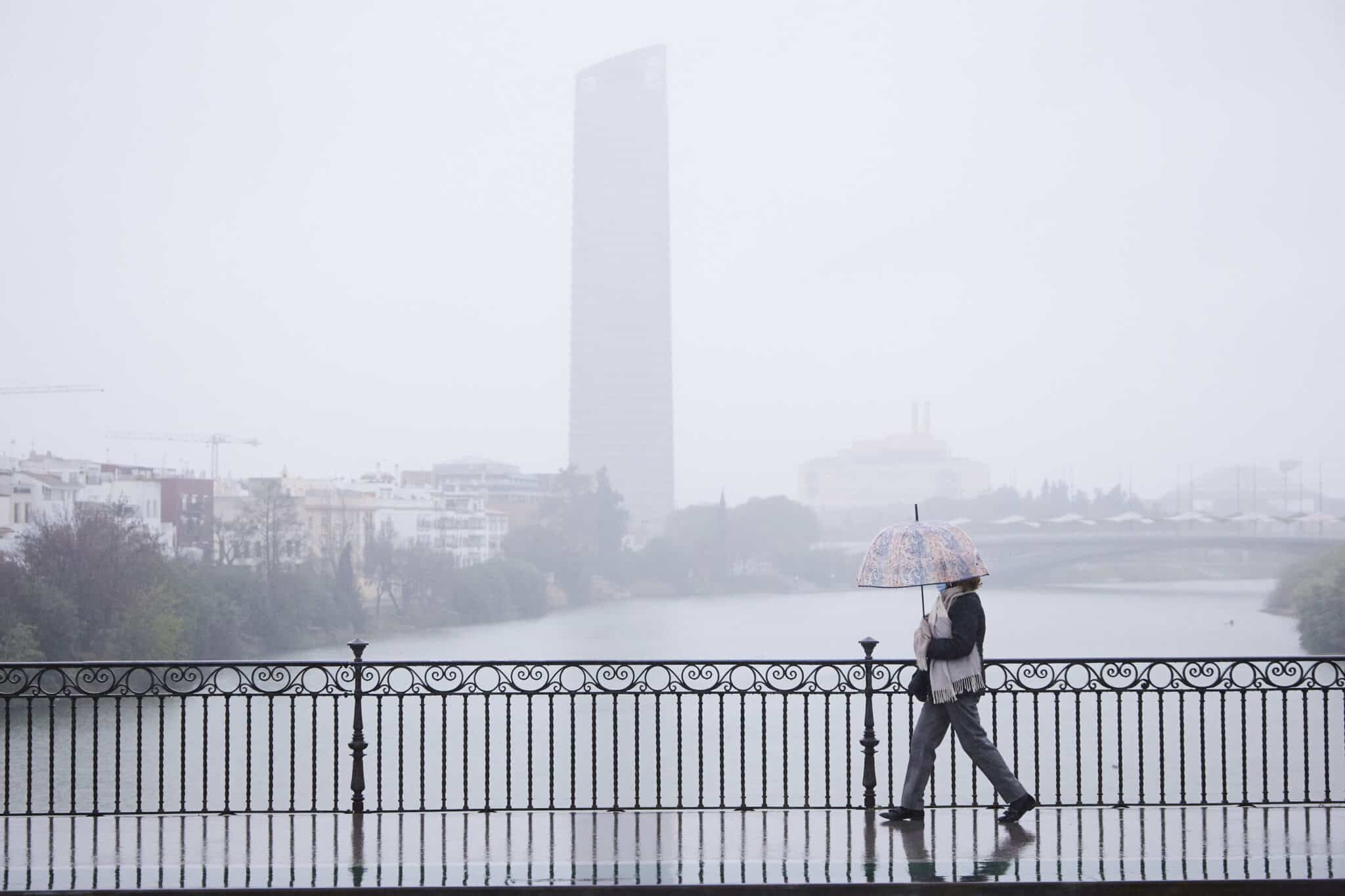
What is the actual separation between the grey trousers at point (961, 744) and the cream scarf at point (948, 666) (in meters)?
0.07

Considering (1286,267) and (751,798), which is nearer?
(751,798)

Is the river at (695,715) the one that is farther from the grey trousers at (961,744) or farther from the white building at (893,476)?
the white building at (893,476)

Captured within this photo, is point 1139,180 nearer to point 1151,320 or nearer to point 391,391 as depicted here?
point 1151,320

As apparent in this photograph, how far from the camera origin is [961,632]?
5.93m

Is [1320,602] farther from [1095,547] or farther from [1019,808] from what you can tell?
[1019,808]

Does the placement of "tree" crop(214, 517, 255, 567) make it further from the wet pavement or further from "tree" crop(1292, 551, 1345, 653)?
the wet pavement

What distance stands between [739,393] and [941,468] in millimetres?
20532

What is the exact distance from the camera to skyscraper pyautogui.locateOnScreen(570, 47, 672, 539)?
296 feet

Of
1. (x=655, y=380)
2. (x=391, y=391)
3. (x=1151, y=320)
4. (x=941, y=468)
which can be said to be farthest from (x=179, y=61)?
(x=1151, y=320)

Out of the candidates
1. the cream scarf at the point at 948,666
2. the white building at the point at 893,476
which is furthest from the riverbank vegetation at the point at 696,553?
the cream scarf at the point at 948,666

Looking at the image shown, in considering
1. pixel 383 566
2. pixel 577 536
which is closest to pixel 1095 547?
pixel 577 536

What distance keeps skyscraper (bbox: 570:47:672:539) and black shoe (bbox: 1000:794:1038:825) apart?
7980 cm

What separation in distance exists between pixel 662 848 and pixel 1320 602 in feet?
158

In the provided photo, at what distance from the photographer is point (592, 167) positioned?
329 ft
